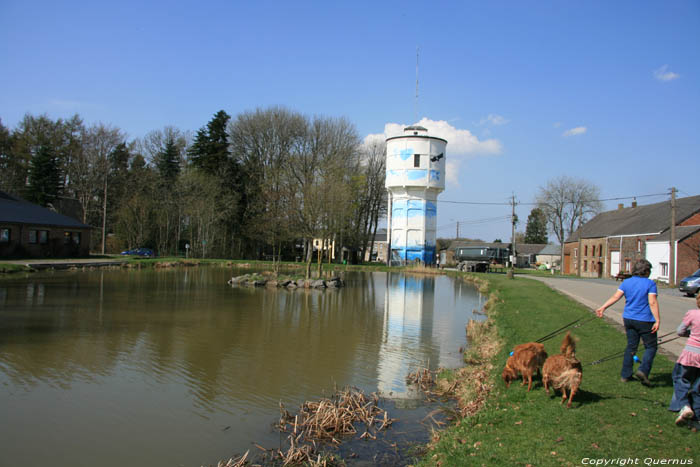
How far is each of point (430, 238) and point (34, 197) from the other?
38844mm

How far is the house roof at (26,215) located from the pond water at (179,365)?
19.1 meters

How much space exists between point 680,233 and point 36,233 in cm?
4843

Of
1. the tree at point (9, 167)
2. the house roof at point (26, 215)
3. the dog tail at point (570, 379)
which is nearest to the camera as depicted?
the dog tail at point (570, 379)

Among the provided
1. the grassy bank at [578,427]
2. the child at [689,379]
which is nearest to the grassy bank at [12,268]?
the grassy bank at [578,427]

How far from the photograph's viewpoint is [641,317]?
614 cm

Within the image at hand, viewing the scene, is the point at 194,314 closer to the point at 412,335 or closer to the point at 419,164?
the point at 412,335

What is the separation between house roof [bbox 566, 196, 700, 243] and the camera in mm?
37562

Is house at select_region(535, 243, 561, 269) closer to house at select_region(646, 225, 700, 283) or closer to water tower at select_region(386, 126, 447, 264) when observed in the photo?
water tower at select_region(386, 126, 447, 264)

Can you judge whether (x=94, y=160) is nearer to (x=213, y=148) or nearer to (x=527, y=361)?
(x=213, y=148)

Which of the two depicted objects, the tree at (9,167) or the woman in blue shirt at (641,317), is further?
the tree at (9,167)

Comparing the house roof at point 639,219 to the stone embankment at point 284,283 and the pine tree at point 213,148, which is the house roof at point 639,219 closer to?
the stone embankment at point 284,283

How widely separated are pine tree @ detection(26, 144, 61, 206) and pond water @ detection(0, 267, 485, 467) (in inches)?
1216

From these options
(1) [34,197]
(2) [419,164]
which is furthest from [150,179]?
(2) [419,164]

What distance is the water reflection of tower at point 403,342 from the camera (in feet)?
29.7
